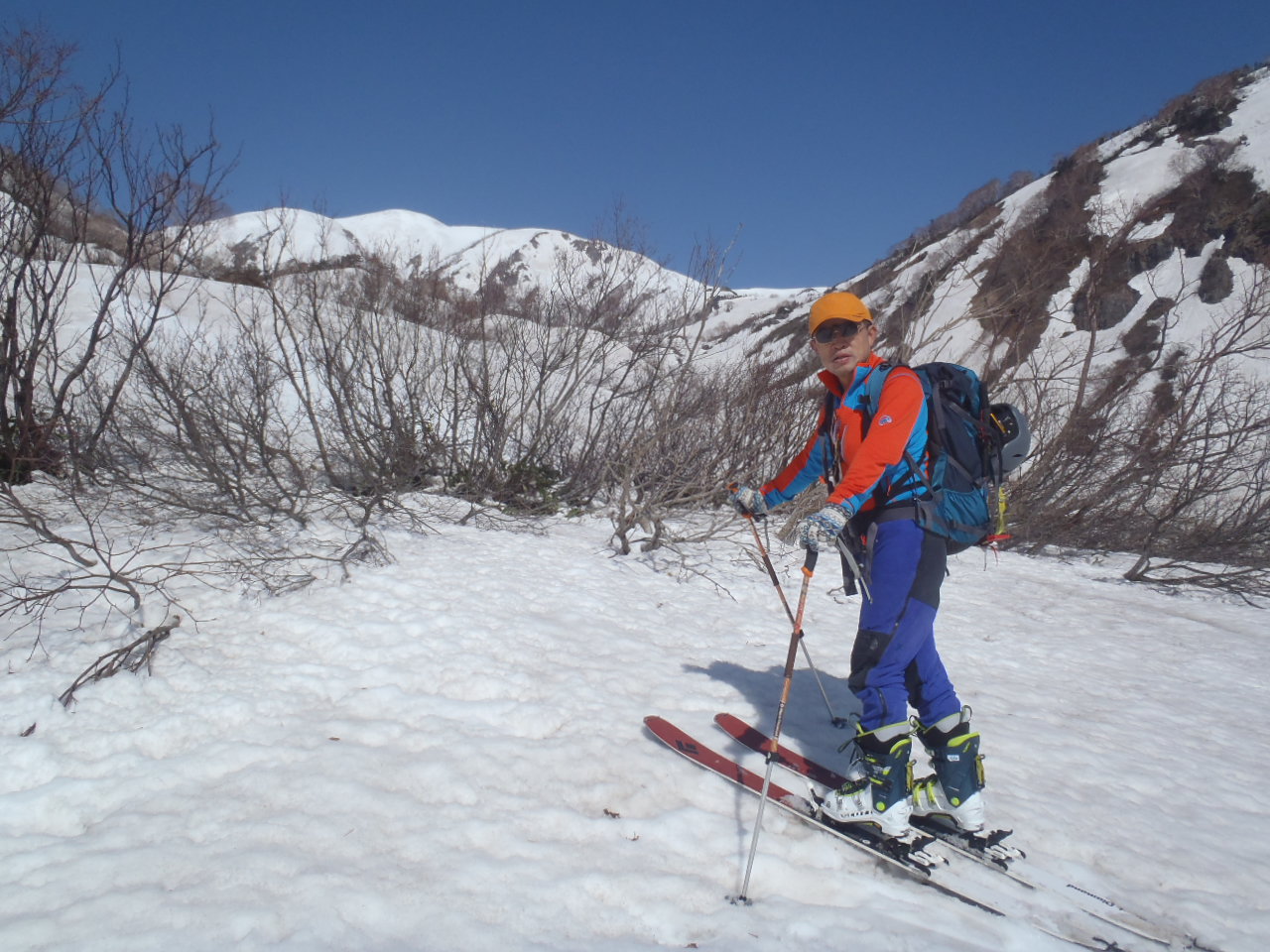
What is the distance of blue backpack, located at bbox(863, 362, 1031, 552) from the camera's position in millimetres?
2744

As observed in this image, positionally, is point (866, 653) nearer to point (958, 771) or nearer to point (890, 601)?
point (890, 601)

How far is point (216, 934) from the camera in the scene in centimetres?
208

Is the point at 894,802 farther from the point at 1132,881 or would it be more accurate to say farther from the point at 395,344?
the point at 395,344

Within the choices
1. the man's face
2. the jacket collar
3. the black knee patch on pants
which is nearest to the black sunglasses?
the man's face

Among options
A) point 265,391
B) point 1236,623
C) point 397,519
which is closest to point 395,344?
point 265,391

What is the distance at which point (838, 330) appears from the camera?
291cm

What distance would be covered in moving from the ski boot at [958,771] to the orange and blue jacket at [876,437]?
952 millimetres

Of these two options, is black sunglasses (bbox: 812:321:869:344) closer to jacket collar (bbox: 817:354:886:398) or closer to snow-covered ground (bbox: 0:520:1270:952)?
jacket collar (bbox: 817:354:886:398)

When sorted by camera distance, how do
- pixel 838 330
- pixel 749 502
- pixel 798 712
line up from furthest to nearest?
pixel 798 712
pixel 749 502
pixel 838 330

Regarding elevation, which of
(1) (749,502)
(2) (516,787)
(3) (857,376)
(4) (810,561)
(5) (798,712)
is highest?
(3) (857,376)

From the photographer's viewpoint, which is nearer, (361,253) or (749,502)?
(749,502)

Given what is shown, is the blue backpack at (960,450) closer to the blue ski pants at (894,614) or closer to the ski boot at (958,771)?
the blue ski pants at (894,614)

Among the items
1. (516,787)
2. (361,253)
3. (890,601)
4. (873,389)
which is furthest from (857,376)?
(361,253)

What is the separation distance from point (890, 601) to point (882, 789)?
28.8 inches
